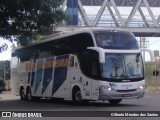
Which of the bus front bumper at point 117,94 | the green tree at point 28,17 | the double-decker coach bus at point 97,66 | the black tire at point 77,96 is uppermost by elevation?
the green tree at point 28,17

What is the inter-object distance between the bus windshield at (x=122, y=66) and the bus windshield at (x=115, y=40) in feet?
1.39

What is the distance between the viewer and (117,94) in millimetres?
19922

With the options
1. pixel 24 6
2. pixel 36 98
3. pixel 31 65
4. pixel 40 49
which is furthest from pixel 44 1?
pixel 36 98

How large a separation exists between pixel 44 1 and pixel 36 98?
26.4 feet

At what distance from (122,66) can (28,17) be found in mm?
5949

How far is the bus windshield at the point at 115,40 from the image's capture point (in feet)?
66.2

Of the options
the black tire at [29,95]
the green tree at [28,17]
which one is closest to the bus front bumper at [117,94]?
the green tree at [28,17]

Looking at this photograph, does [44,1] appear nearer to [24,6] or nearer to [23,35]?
[24,6]

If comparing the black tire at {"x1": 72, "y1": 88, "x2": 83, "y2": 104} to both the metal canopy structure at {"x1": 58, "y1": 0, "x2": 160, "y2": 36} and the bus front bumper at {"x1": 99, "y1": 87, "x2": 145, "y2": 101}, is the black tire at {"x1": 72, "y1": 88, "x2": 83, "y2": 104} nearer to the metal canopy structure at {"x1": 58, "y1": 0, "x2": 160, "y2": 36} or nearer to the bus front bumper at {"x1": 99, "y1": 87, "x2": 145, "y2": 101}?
the bus front bumper at {"x1": 99, "y1": 87, "x2": 145, "y2": 101}

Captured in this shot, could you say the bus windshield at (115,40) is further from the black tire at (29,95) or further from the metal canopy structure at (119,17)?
the metal canopy structure at (119,17)

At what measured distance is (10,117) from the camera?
13773 millimetres

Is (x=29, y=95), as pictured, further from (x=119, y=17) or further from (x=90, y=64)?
(x=119, y=17)

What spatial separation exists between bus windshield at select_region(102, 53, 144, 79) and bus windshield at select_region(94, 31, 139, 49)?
0.42 m

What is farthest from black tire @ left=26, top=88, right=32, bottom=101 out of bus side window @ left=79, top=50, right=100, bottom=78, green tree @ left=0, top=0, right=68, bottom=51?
bus side window @ left=79, top=50, right=100, bottom=78
